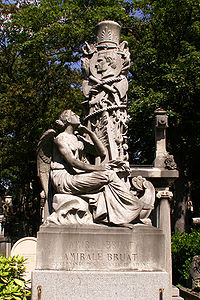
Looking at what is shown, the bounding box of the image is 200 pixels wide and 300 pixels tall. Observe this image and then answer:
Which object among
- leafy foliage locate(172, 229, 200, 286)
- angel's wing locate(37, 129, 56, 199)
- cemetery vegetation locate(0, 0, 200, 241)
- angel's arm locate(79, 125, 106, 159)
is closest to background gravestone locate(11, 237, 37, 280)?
leafy foliage locate(172, 229, 200, 286)

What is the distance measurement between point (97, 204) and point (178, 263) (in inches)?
287

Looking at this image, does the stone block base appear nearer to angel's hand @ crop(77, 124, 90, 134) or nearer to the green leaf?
the green leaf

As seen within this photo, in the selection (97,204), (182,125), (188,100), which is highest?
(188,100)

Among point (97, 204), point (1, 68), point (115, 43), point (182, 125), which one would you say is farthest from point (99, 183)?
point (1, 68)

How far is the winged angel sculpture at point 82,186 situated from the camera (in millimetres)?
6219

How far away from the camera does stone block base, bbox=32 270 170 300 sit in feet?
18.5

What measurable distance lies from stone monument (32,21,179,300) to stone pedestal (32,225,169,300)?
0.02m

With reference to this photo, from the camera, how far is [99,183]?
6.30 meters

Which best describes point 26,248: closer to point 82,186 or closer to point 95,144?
point 95,144

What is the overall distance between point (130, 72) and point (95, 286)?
14.7 metres

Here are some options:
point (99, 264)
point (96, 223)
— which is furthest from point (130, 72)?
point (99, 264)

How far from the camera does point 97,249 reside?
5.93 m

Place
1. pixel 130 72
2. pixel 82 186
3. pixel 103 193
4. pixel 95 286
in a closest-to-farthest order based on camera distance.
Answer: pixel 95 286, pixel 82 186, pixel 103 193, pixel 130 72

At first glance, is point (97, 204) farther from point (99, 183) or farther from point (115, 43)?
point (115, 43)
